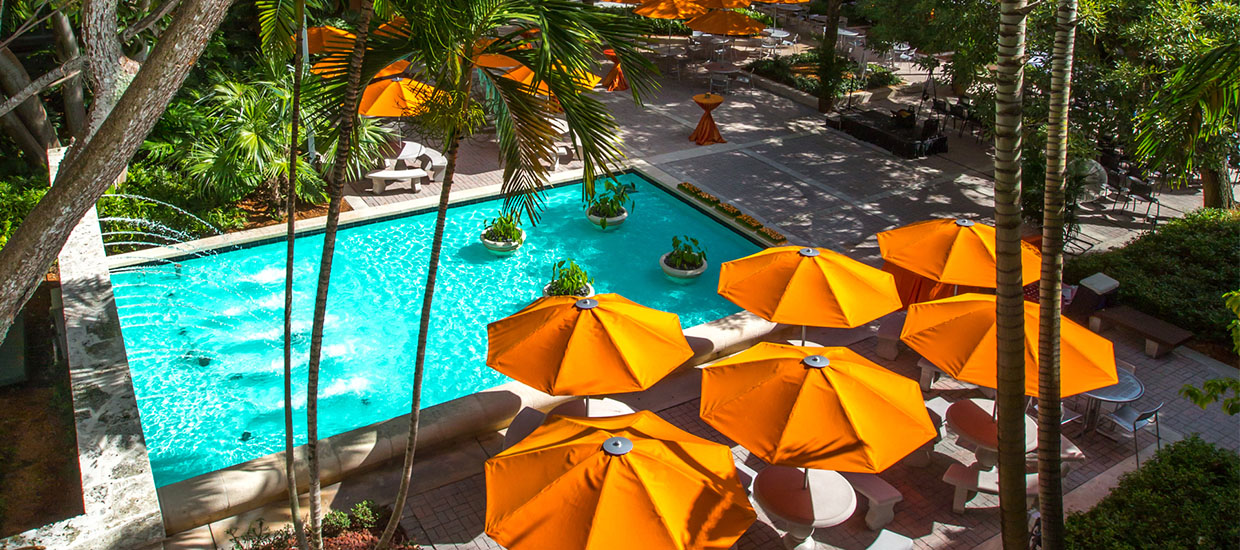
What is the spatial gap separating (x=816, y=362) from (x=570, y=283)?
5820 mm

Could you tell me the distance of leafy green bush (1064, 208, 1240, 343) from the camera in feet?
41.6

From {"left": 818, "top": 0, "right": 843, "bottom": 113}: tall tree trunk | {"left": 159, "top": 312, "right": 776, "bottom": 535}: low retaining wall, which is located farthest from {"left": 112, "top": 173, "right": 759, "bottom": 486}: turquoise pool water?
{"left": 818, "top": 0, "right": 843, "bottom": 113}: tall tree trunk

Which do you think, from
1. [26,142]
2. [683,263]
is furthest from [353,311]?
[26,142]

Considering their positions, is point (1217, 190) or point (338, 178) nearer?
point (338, 178)

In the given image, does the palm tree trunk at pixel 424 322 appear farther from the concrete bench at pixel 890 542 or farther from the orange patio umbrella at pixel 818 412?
the concrete bench at pixel 890 542

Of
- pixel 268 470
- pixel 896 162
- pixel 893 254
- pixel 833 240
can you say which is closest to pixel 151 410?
pixel 268 470

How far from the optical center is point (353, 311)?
1358 centimetres

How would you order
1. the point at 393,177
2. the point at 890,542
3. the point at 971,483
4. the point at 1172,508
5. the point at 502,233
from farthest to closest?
the point at 393,177 → the point at 502,233 → the point at 971,483 → the point at 1172,508 → the point at 890,542

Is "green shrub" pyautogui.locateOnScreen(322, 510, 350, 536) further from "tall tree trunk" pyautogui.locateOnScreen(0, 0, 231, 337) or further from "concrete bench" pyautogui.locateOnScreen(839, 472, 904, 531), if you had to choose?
"concrete bench" pyautogui.locateOnScreen(839, 472, 904, 531)

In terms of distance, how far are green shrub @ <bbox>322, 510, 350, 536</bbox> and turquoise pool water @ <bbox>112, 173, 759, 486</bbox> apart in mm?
2257

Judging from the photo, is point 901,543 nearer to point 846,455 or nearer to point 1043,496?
point 846,455

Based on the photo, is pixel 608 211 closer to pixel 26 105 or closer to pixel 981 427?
pixel 981 427

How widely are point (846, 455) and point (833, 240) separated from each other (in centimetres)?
808

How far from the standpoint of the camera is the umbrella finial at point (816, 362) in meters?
8.56
